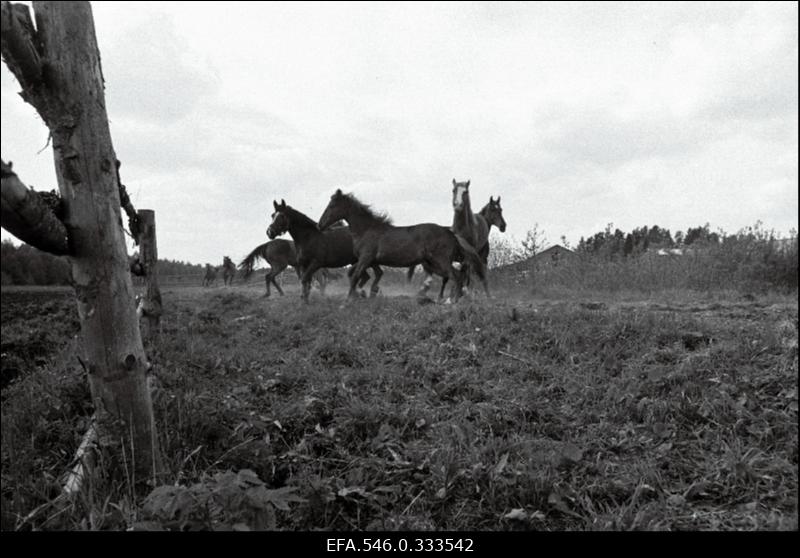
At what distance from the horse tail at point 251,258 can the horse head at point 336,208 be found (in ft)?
23.7

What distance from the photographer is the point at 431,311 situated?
679 cm

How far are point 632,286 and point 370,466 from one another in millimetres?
10806

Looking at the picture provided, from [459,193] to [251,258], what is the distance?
992 cm

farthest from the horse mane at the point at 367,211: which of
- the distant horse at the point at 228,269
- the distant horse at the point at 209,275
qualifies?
the distant horse at the point at 209,275

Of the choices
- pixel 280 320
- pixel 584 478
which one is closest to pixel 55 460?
pixel 584 478

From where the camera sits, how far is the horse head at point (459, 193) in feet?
30.7

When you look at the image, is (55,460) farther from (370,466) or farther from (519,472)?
(519,472)

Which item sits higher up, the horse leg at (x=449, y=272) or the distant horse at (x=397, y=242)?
the distant horse at (x=397, y=242)

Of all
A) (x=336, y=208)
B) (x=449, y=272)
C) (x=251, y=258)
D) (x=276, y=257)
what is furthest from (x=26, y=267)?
(x=449, y=272)

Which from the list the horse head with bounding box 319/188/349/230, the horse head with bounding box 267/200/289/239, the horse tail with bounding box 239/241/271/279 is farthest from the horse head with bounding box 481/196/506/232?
the horse tail with bounding box 239/241/271/279

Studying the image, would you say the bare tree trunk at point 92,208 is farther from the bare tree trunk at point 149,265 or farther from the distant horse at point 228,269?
the distant horse at point 228,269

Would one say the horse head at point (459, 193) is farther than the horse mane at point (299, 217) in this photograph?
No
